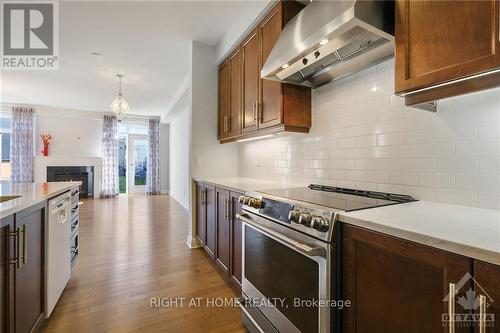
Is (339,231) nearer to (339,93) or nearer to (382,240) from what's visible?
(382,240)

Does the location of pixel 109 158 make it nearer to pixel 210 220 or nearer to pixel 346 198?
pixel 210 220

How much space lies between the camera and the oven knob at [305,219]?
1142mm

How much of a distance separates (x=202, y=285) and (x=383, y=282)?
1733 millimetres

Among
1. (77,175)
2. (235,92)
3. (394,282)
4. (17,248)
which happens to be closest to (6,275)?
(17,248)

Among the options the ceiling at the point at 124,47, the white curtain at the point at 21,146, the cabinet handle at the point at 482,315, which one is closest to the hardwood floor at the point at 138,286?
the cabinet handle at the point at 482,315

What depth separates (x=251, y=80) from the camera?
2.46 m

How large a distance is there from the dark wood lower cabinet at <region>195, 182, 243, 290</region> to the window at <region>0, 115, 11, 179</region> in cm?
720

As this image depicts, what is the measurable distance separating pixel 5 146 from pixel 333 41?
8.98 m

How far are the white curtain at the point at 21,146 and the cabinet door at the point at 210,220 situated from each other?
669cm

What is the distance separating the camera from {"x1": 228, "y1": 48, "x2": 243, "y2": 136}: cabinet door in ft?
8.89

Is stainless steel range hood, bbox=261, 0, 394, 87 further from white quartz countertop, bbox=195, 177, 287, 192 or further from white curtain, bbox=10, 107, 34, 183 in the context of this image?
white curtain, bbox=10, 107, 34, 183

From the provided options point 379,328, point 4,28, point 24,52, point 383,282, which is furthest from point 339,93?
point 24,52

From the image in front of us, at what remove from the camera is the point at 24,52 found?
3365 mm

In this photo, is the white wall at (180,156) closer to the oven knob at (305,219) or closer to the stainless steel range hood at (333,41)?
the stainless steel range hood at (333,41)
